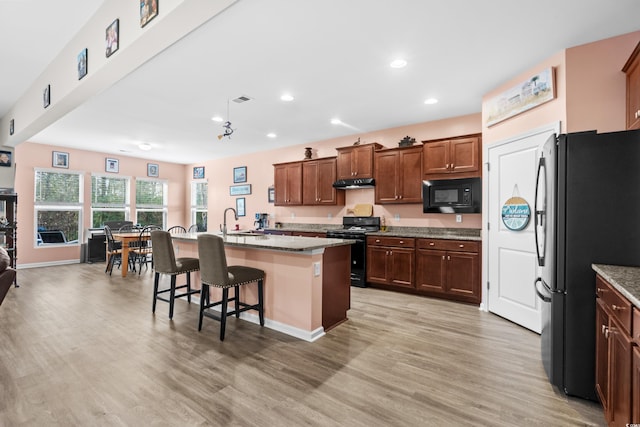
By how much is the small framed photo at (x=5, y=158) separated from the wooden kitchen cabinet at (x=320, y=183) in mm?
5384

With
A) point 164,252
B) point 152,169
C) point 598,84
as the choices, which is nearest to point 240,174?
point 152,169

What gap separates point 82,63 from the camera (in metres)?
2.81

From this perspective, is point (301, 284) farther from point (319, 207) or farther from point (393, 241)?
point (319, 207)

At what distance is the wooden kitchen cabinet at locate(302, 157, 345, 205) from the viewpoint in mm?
5711

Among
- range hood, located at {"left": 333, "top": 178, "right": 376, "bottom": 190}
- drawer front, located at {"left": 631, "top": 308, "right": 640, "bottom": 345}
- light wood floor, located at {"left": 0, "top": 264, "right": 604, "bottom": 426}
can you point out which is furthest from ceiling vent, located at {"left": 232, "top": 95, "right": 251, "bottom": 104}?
drawer front, located at {"left": 631, "top": 308, "right": 640, "bottom": 345}

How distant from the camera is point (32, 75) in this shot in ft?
12.0

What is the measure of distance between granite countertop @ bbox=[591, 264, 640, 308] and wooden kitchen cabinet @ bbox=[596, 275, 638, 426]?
0.17 feet

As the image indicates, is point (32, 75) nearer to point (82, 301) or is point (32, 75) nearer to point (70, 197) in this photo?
point (82, 301)

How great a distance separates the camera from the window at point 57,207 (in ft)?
21.5

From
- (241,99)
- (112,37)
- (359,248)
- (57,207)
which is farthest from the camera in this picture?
(57,207)

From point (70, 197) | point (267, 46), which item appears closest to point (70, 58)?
point (267, 46)

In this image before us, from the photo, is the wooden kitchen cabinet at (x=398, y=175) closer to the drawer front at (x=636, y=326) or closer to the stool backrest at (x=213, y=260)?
the stool backrest at (x=213, y=260)

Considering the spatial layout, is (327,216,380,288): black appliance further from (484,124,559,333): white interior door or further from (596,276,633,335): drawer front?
(596,276,633,335): drawer front

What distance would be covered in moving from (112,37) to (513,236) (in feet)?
14.0
